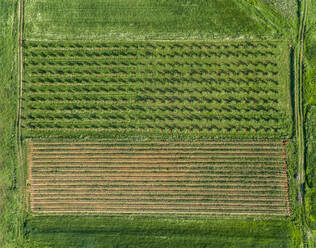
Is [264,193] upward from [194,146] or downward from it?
downward

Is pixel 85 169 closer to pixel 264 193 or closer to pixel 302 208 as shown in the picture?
pixel 264 193

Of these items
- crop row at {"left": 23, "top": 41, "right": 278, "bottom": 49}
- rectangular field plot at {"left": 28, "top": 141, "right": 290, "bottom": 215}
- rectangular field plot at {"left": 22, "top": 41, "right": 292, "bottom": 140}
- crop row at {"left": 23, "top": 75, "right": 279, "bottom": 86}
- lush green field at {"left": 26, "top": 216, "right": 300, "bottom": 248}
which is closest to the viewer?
lush green field at {"left": 26, "top": 216, "right": 300, "bottom": 248}

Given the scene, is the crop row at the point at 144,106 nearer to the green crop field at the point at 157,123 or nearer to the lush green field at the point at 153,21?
the green crop field at the point at 157,123

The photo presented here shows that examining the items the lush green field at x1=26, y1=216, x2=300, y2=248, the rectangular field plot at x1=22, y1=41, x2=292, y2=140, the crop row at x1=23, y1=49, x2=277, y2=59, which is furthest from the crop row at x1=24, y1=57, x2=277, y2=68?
the lush green field at x1=26, y1=216, x2=300, y2=248

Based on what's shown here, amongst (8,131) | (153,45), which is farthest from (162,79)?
(8,131)

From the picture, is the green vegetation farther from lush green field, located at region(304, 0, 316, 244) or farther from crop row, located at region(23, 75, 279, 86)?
lush green field, located at region(304, 0, 316, 244)

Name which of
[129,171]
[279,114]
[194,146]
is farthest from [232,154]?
[129,171]
